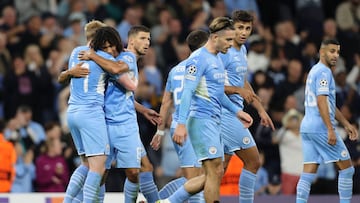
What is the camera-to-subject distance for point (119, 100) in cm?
1447

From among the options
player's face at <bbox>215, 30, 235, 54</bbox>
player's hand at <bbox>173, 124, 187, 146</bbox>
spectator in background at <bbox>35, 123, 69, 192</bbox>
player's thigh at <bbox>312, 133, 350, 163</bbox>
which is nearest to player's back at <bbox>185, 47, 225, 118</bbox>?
player's face at <bbox>215, 30, 235, 54</bbox>

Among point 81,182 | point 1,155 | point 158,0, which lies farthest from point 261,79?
point 81,182

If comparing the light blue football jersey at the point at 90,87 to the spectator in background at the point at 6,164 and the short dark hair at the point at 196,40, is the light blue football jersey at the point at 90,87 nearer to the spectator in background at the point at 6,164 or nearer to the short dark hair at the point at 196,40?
the short dark hair at the point at 196,40

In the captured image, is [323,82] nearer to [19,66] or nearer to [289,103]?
[289,103]

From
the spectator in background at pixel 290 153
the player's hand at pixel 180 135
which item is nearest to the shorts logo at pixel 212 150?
the player's hand at pixel 180 135

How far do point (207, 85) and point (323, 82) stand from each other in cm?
216

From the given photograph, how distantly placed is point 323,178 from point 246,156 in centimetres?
495

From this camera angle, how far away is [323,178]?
19906 millimetres

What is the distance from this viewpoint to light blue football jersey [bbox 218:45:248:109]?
50.0 ft

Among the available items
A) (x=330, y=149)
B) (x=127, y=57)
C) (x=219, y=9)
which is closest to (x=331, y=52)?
(x=330, y=149)

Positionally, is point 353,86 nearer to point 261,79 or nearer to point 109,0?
point 261,79

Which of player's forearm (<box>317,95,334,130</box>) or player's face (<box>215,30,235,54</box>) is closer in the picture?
player's face (<box>215,30,235,54</box>)

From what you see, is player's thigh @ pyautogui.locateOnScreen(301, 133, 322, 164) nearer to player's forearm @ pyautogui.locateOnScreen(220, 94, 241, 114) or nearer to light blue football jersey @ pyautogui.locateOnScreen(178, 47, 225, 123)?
player's forearm @ pyautogui.locateOnScreen(220, 94, 241, 114)

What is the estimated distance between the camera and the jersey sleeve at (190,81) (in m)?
13.9
